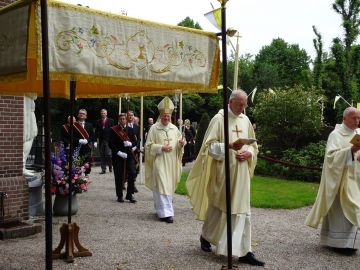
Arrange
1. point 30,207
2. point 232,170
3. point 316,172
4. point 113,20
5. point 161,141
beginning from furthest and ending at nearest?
1. point 316,172
2. point 161,141
3. point 30,207
4. point 232,170
5. point 113,20

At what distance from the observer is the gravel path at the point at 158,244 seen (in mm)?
6078

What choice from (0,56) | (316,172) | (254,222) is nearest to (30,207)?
(254,222)

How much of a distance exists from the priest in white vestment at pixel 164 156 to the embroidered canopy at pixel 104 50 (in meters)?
3.67

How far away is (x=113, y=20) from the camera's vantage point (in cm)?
490

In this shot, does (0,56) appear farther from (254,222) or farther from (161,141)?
(254,222)

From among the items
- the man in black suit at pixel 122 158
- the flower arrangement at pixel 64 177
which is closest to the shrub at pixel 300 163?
the man in black suit at pixel 122 158

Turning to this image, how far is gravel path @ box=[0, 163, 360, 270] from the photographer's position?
6.08 meters

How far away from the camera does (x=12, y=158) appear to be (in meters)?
7.97

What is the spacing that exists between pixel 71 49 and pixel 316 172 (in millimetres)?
12175

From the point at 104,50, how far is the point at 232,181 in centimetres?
238

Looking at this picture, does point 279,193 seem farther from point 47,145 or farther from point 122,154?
point 47,145

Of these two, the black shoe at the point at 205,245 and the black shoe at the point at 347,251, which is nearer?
the black shoe at the point at 205,245

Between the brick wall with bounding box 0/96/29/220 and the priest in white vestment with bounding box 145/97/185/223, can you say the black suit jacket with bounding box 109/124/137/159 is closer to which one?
the priest in white vestment with bounding box 145/97/185/223

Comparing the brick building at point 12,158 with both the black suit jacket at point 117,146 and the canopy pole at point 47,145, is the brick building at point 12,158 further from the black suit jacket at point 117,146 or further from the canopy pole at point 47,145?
the canopy pole at point 47,145
